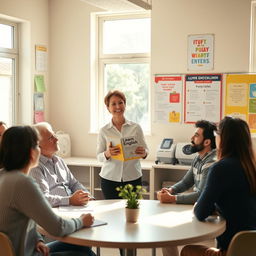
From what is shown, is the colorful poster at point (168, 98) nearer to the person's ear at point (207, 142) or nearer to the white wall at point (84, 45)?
the white wall at point (84, 45)

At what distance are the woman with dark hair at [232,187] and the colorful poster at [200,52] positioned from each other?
2.32m

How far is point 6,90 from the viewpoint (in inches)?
200

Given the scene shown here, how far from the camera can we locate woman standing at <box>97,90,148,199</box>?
3.65 meters

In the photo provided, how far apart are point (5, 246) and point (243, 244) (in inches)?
44.5

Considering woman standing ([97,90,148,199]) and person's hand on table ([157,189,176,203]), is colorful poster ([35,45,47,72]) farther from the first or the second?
person's hand on table ([157,189,176,203])

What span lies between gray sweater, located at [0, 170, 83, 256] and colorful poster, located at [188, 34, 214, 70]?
9.94 ft

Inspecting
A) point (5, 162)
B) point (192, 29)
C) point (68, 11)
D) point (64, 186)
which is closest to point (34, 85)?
point (68, 11)

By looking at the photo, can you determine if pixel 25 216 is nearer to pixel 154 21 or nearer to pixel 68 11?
pixel 154 21

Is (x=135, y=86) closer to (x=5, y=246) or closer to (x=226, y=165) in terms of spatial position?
(x=226, y=165)

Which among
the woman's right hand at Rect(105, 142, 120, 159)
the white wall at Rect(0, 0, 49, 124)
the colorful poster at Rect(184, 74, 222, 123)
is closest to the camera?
the woman's right hand at Rect(105, 142, 120, 159)

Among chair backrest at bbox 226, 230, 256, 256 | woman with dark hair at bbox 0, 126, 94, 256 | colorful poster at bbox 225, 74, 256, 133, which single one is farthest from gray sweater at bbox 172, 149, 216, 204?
colorful poster at bbox 225, 74, 256, 133

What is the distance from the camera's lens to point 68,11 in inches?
212

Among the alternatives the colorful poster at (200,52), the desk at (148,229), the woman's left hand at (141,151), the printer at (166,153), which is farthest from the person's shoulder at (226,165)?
the colorful poster at (200,52)

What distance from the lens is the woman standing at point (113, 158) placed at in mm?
3654
